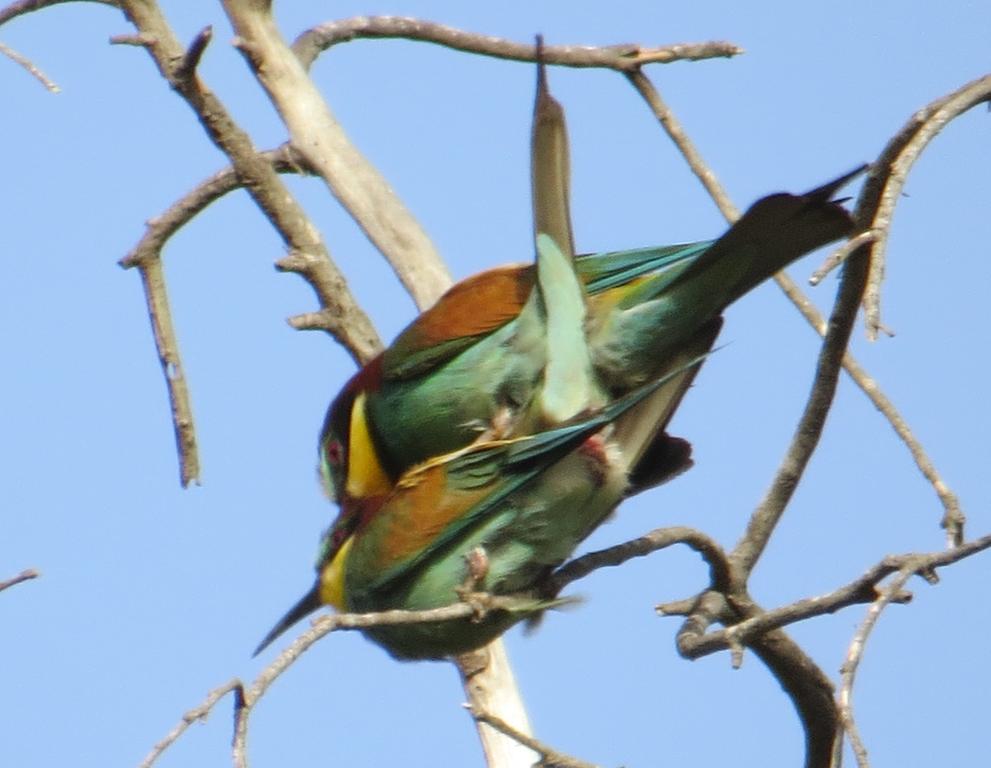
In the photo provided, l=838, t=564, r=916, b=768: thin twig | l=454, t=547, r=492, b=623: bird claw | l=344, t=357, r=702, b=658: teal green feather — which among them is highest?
l=344, t=357, r=702, b=658: teal green feather

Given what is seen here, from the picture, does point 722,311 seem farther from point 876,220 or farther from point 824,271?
point 824,271

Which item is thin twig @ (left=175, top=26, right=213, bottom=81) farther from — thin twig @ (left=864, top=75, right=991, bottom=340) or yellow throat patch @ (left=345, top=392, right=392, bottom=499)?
thin twig @ (left=864, top=75, right=991, bottom=340)

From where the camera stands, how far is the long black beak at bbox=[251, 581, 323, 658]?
141 inches

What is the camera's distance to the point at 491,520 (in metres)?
3.16

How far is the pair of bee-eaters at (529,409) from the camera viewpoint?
2.99 metres

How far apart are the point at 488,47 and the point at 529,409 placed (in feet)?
4.05

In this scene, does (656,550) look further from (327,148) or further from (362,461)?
(327,148)

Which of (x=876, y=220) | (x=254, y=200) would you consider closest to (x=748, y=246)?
(x=876, y=220)

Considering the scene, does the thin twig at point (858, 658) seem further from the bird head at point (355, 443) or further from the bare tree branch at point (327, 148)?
the bare tree branch at point (327, 148)

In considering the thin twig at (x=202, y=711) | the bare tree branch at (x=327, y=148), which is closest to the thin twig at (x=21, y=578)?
the thin twig at (x=202, y=711)

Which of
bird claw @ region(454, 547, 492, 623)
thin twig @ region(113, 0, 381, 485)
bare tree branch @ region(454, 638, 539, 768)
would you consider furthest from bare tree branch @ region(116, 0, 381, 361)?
bird claw @ region(454, 547, 492, 623)

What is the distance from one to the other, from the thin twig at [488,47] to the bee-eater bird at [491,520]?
0.94 metres

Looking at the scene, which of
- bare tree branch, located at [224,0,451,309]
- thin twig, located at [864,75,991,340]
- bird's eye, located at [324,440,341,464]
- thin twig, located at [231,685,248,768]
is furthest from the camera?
bare tree branch, located at [224,0,451,309]

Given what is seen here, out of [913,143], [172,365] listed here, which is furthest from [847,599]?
[172,365]
